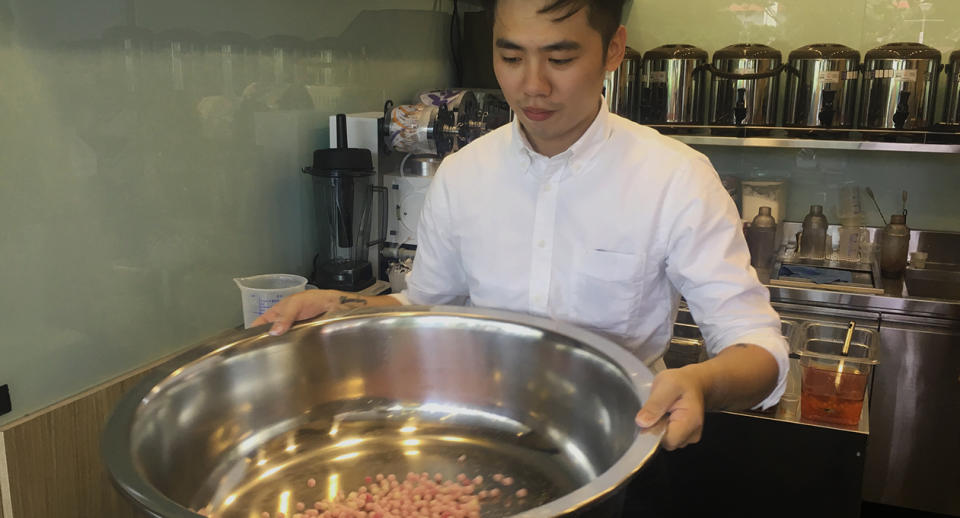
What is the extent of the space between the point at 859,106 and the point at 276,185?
6.52 ft

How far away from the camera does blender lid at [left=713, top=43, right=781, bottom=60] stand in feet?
9.07

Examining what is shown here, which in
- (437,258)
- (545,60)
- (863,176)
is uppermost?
(545,60)

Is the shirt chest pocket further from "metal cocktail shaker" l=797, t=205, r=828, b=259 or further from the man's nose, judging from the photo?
"metal cocktail shaker" l=797, t=205, r=828, b=259

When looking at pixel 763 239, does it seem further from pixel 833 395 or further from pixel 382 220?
pixel 382 220

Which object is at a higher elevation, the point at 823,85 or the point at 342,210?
the point at 823,85

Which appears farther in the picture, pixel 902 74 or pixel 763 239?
pixel 763 239

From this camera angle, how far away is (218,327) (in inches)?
73.2

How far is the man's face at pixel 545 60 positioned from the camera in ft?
3.87

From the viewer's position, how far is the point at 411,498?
107 centimetres

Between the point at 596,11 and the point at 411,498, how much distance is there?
29.7 inches

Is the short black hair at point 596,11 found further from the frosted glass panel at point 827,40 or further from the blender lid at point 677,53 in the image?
the frosted glass panel at point 827,40

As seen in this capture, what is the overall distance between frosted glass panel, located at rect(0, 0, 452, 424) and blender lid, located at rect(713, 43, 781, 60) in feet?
4.40

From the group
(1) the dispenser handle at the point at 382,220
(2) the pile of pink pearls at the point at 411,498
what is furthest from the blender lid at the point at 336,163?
(2) the pile of pink pearls at the point at 411,498

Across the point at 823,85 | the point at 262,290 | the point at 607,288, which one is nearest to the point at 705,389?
the point at 607,288
